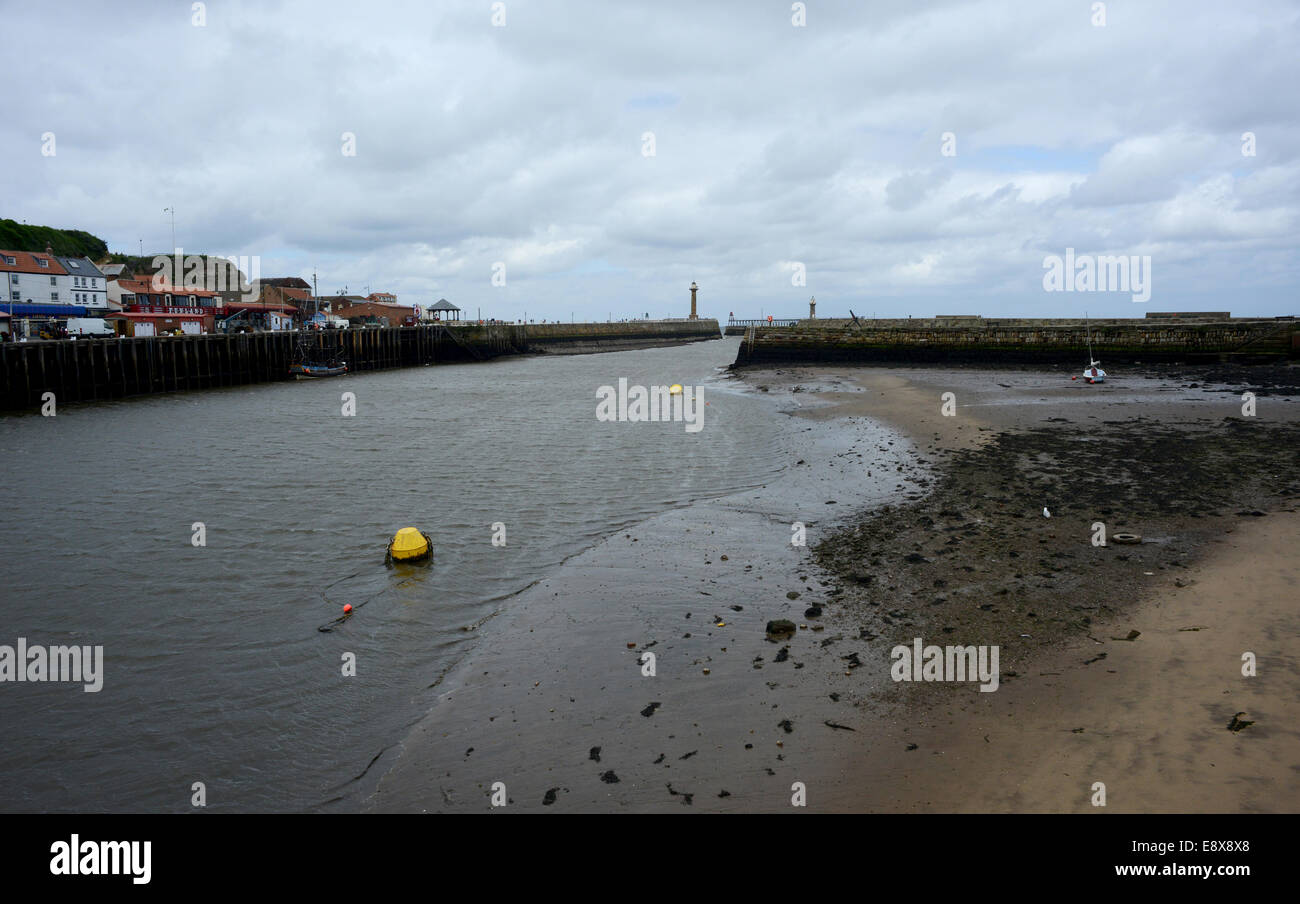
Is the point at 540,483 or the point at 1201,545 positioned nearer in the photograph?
the point at 1201,545

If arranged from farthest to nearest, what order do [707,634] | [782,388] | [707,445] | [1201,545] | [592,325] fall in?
[592,325], [782,388], [707,445], [1201,545], [707,634]

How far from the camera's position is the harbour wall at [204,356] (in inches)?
1809

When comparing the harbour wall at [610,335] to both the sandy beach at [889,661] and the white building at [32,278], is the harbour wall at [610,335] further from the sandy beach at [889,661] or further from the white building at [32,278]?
the sandy beach at [889,661]

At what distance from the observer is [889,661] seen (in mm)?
9195

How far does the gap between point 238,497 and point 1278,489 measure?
25.6 metres

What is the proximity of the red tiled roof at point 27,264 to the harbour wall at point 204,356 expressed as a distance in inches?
1109

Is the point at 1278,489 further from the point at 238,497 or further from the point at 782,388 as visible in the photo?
the point at 782,388

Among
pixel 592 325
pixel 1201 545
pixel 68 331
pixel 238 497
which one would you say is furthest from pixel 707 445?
pixel 592 325

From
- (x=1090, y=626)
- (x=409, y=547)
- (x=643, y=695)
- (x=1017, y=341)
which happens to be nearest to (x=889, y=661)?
(x=1090, y=626)

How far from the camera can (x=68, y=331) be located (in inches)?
2429

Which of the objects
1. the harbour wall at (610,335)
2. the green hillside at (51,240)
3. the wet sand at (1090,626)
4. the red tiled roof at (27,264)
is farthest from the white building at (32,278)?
the wet sand at (1090,626)

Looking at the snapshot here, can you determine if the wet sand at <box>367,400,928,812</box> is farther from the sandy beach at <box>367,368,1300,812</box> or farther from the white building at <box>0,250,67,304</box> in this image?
the white building at <box>0,250,67,304</box>

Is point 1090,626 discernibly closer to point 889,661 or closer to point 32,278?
point 889,661

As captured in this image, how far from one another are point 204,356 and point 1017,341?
6600cm
